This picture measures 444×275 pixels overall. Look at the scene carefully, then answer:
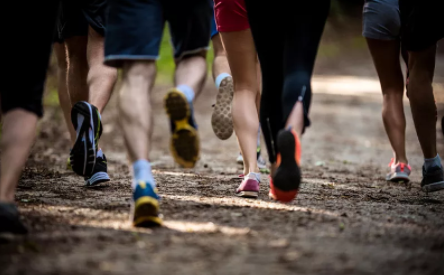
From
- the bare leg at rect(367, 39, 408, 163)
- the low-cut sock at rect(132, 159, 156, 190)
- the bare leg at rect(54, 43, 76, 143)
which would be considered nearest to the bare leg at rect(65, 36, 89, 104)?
the bare leg at rect(54, 43, 76, 143)

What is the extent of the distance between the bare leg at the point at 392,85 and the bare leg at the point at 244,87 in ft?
4.66

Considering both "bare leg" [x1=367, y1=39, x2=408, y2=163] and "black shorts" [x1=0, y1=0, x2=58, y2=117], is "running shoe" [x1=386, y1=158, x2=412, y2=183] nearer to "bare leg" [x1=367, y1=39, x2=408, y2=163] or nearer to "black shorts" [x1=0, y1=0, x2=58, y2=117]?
"bare leg" [x1=367, y1=39, x2=408, y2=163]

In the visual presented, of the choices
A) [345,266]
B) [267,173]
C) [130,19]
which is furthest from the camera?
[267,173]

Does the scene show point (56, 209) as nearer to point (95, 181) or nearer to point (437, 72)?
point (95, 181)

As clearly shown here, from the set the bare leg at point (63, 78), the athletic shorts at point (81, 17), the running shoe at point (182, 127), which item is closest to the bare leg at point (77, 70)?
the athletic shorts at point (81, 17)

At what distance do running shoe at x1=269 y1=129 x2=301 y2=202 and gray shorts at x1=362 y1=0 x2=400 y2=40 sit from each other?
82.3 inches

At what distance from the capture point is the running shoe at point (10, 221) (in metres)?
2.99

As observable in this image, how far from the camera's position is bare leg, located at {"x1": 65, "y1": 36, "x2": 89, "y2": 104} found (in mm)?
4934

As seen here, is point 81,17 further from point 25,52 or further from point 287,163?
point 287,163

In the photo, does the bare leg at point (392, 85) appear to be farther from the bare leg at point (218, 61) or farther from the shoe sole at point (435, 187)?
the bare leg at point (218, 61)

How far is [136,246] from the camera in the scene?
2.80 metres

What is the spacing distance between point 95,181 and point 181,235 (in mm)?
1927

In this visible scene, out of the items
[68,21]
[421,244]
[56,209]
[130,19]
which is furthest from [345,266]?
[68,21]

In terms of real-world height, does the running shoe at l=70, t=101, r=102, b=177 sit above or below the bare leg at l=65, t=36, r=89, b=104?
below
